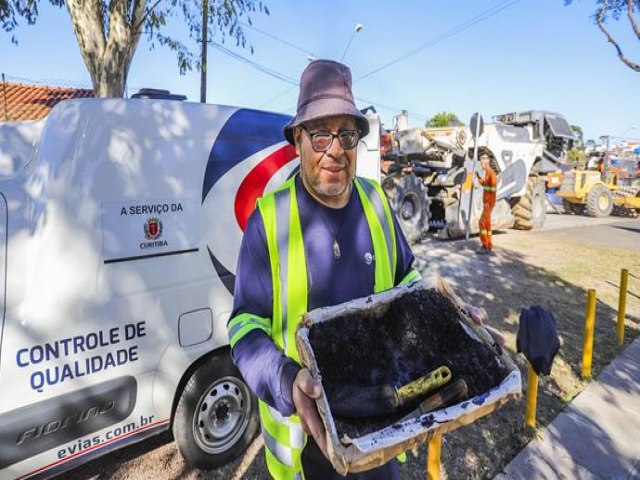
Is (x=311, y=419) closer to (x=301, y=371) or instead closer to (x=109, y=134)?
(x=301, y=371)

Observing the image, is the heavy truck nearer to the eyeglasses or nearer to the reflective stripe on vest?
the reflective stripe on vest

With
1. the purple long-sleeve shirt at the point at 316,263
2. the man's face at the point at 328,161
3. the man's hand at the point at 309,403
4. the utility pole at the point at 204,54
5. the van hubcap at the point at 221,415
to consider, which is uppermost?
the utility pole at the point at 204,54

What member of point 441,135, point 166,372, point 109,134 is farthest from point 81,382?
point 441,135

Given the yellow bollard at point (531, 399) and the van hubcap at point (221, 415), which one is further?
the yellow bollard at point (531, 399)

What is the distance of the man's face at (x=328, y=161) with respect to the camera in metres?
1.63

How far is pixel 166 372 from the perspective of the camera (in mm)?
2662

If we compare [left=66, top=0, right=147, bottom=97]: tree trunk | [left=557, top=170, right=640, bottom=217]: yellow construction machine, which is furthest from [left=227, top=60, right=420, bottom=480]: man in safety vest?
[left=557, top=170, right=640, bottom=217]: yellow construction machine

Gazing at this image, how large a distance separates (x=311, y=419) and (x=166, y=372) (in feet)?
5.80

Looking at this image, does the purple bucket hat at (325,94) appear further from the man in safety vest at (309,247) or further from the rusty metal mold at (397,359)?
the rusty metal mold at (397,359)

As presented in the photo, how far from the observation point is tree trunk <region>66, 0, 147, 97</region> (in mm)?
6777

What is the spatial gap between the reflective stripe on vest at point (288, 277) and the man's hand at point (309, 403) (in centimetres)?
35

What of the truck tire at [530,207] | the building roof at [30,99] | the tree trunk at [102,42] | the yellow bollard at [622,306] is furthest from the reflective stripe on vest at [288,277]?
the building roof at [30,99]

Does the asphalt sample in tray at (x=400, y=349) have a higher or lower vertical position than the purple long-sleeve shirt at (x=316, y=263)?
lower

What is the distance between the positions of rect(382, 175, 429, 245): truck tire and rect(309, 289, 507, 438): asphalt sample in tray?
8.65m
